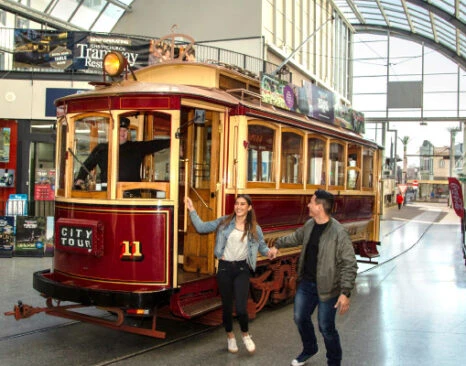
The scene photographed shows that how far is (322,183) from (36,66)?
31.2 ft

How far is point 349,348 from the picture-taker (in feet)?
19.9

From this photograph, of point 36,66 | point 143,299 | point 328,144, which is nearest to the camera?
Result: point 143,299

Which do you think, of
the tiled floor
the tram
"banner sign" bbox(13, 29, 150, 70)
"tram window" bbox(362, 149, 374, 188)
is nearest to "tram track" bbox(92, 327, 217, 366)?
the tiled floor

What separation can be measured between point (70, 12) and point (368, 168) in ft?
46.6

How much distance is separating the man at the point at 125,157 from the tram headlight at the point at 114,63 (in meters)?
0.57

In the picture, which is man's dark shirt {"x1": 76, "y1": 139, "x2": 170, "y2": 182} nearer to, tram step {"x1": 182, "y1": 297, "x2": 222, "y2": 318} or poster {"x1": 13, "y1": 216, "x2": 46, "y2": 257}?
tram step {"x1": 182, "y1": 297, "x2": 222, "y2": 318}

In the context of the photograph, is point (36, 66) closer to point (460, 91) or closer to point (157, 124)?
point (157, 124)

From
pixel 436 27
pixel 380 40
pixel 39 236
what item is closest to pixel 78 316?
pixel 39 236

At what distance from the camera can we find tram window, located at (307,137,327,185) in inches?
337

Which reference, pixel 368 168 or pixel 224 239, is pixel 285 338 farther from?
pixel 368 168

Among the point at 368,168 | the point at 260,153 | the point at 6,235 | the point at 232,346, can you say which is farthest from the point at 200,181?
the point at 6,235

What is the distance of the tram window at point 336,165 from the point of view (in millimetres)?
9414

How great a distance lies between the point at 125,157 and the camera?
19.9 ft

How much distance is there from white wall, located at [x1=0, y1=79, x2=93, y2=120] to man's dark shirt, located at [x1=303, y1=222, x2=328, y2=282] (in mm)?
11086
